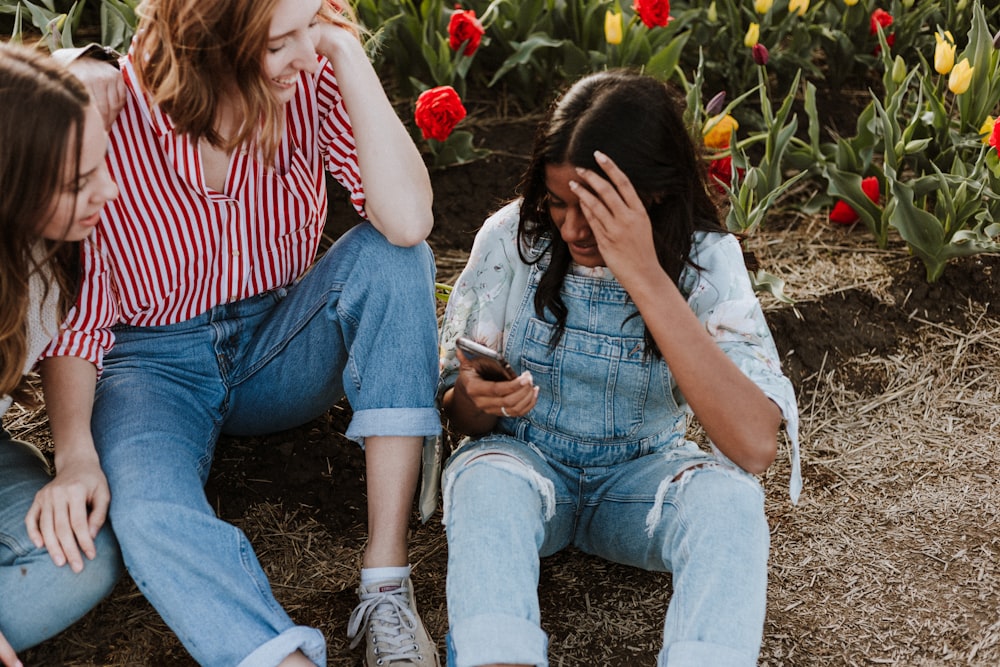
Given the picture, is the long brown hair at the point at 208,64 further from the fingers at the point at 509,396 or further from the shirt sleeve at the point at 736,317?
the shirt sleeve at the point at 736,317

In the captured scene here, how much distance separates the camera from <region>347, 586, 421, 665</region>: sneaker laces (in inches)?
66.8

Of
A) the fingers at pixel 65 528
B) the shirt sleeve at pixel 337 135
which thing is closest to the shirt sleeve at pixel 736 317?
the shirt sleeve at pixel 337 135

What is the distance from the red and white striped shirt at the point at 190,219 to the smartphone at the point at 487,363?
31 centimetres

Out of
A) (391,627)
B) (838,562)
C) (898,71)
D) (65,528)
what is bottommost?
(838,562)

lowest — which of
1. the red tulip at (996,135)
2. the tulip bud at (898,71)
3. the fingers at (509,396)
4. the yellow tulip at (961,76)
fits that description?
the fingers at (509,396)

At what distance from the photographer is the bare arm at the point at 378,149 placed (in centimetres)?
170

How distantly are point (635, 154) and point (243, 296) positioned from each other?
2.30 feet

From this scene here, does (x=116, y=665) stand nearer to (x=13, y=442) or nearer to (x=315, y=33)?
(x=13, y=442)

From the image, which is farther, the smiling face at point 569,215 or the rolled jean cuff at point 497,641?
the smiling face at point 569,215

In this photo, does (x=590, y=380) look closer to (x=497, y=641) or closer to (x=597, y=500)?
(x=597, y=500)

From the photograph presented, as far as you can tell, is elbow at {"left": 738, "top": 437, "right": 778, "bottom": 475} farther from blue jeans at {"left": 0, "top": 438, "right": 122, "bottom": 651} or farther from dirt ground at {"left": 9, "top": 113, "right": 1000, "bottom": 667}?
blue jeans at {"left": 0, "top": 438, "right": 122, "bottom": 651}

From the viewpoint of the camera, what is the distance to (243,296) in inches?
72.1

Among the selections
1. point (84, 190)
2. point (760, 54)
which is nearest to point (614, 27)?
point (760, 54)

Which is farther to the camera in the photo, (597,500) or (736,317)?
(597,500)
